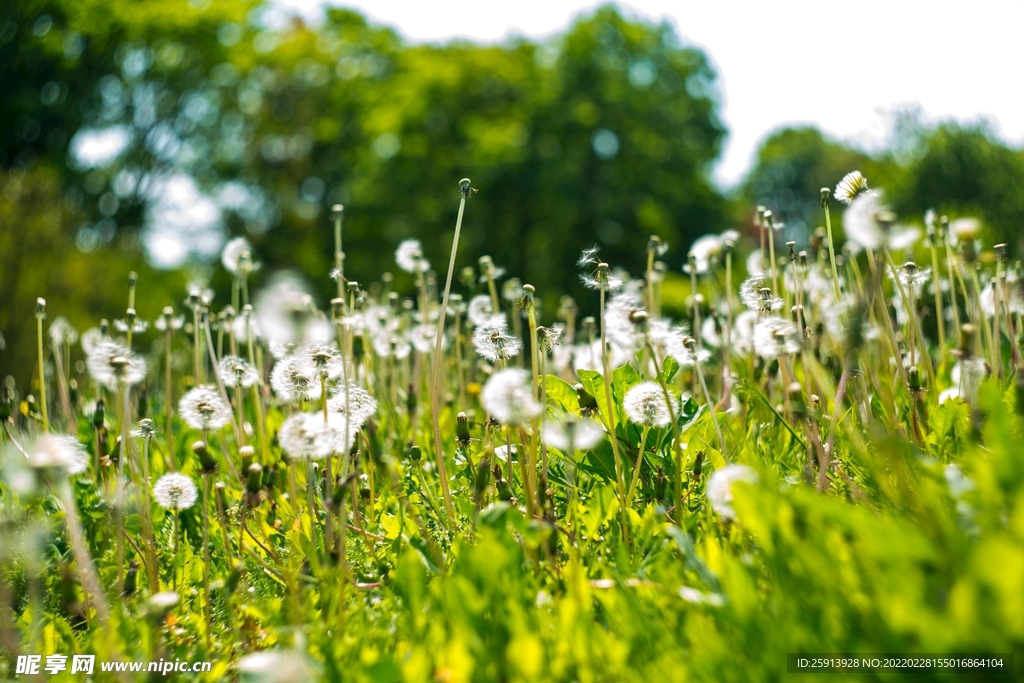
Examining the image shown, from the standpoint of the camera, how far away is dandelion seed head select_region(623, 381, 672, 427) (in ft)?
6.68

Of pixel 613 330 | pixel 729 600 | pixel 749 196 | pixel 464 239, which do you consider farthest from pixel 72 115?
pixel 749 196

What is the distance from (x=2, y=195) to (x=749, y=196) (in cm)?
4291

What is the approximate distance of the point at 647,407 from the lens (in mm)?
2053

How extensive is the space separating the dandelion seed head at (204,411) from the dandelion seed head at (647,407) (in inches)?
42.4

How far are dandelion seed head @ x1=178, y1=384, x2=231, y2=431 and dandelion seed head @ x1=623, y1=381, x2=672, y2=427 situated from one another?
1076mm

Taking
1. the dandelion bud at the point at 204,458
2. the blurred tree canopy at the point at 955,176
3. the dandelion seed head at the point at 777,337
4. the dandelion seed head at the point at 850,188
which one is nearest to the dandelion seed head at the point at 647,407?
the dandelion seed head at the point at 777,337

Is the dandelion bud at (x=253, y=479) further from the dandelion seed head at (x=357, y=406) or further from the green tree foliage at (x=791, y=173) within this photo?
the green tree foliage at (x=791, y=173)

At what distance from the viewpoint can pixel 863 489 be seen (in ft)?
6.43

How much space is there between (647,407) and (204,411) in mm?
1164

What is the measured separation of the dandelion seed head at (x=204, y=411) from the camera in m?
2.01

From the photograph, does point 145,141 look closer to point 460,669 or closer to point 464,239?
point 464,239

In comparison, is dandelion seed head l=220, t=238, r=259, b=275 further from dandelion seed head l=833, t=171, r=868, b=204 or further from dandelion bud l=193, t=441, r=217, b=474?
dandelion seed head l=833, t=171, r=868, b=204

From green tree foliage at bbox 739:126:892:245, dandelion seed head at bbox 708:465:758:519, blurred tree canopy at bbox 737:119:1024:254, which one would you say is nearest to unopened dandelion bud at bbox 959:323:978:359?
dandelion seed head at bbox 708:465:758:519

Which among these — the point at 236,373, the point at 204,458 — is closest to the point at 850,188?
the point at 204,458
